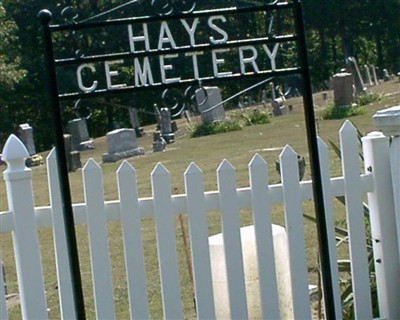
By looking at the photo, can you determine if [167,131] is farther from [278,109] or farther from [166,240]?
[166,240]

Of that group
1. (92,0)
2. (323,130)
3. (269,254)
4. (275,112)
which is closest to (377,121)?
(269,254)

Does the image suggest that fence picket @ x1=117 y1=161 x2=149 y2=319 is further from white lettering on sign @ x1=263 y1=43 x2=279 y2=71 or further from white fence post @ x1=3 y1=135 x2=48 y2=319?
white lettering on sign @ x1=263 y1=43 x2=279 y2=71

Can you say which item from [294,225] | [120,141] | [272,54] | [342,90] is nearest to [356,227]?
[294,225]

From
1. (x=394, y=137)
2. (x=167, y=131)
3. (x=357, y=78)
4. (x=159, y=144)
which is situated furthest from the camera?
(x=357, y=78)

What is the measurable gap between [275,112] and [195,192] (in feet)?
69.0

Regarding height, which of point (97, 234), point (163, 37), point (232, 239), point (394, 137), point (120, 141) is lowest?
point (120, 141)

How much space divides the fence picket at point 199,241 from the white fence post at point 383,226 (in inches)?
37.9

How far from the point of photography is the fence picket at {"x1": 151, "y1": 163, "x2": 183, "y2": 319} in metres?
4.98

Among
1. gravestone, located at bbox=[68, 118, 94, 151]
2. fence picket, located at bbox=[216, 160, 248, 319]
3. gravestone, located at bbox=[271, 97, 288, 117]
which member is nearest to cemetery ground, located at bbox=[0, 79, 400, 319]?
gravestone, located at bbox=[271, 97, 288, 117]

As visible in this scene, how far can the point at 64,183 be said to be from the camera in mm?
4703

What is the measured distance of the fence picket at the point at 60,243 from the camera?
193 inches

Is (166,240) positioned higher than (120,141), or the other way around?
(166,240)

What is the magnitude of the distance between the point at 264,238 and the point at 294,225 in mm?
171

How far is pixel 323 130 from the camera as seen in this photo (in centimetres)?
1855
